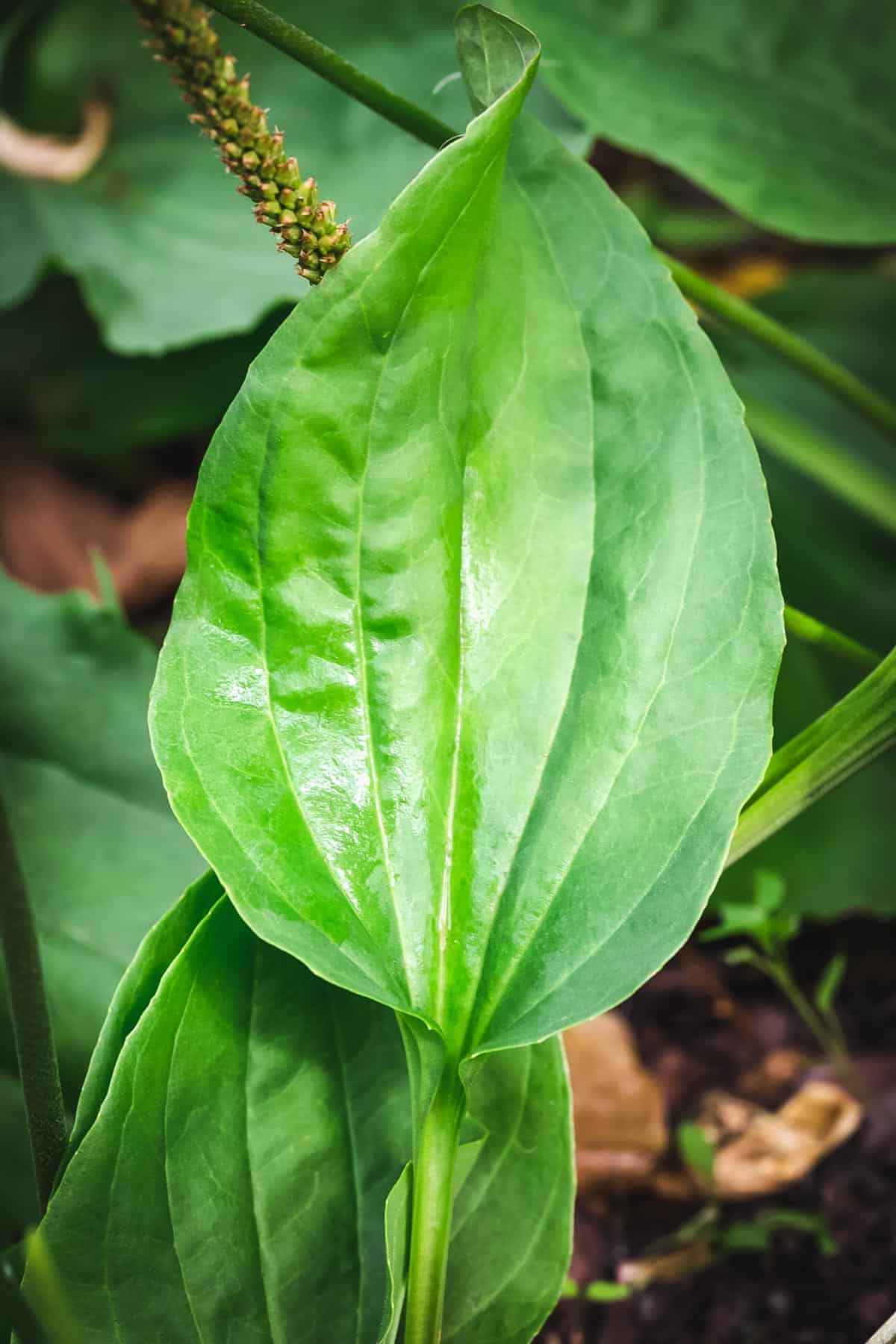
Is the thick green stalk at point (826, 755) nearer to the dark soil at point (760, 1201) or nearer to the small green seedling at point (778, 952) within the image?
the small green seedling at point (778, 952)

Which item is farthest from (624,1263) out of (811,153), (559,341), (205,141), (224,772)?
(205,141)

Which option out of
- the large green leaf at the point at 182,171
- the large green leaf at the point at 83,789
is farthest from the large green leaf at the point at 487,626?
the large green leaf at the point at 182,171

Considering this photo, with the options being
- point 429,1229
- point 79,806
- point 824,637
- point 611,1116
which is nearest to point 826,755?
point 824,637

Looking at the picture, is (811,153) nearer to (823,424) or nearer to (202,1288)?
(823,424)

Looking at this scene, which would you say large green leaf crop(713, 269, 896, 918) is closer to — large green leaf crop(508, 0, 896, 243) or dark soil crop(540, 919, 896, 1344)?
dark soil crop(540, 919, 896, 1344)

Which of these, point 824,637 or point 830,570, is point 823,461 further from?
point 824,637

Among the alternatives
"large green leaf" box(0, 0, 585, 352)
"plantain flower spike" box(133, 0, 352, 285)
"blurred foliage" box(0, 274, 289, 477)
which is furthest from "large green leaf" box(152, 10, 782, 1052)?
"blurred foliage" box(0, 274, 289, 477)
